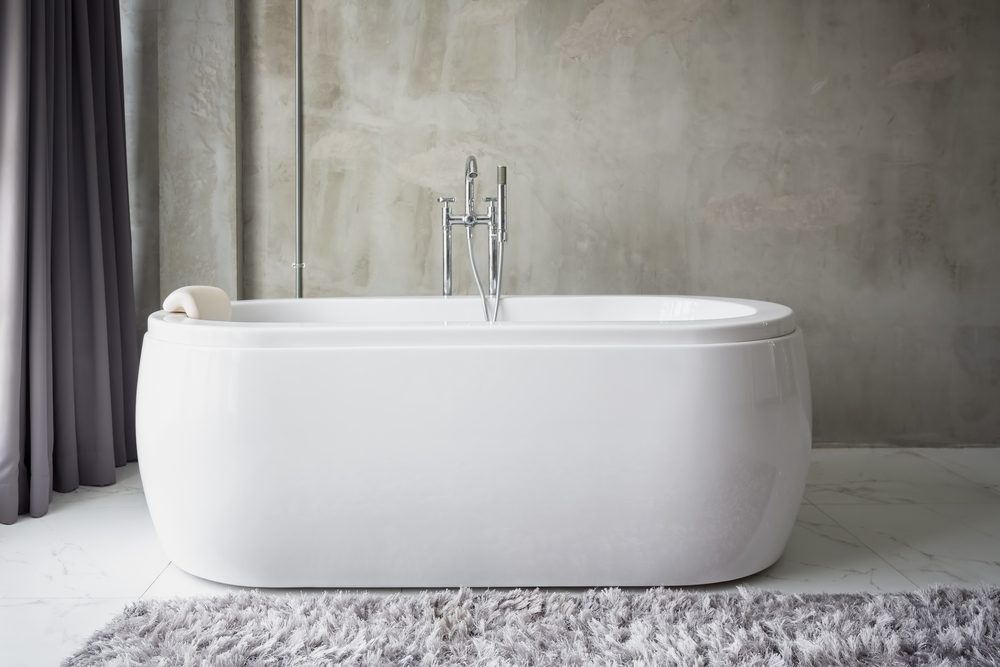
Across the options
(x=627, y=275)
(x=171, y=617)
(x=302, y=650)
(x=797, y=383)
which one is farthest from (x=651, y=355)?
(x=627, y=275)

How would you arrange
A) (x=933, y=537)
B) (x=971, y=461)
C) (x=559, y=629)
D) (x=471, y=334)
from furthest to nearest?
1. (x=971, y=461)
2. (x=933, y=537)
3. (x=471, y=334)
4. (x=559, y=629)

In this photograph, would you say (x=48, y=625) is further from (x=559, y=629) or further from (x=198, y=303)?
(x=559, y=629)

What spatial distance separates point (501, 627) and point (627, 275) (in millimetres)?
1808

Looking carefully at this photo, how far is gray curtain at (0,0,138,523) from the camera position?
91.3 inches

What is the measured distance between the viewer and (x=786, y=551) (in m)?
2.13

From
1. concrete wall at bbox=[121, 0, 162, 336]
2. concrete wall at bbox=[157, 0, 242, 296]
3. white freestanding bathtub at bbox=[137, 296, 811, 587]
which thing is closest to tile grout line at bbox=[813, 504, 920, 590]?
white freestanding bathtub at bbox=[137, 296, 811, 587]

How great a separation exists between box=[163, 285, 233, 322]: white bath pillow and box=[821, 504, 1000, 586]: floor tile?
1776 mm

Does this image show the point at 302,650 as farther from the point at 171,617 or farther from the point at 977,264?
the point at 977,264

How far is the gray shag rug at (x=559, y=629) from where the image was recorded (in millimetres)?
1561

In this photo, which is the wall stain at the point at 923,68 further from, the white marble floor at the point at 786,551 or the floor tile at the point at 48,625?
the floor tile at the point at 48,625

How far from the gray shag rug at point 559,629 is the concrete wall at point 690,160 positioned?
5.17ft

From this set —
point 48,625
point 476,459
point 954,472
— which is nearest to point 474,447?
point 476,459

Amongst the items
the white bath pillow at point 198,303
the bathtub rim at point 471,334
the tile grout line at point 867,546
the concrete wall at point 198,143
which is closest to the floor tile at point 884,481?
the tile grout line at point 867,546

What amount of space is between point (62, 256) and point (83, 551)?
0.91m
